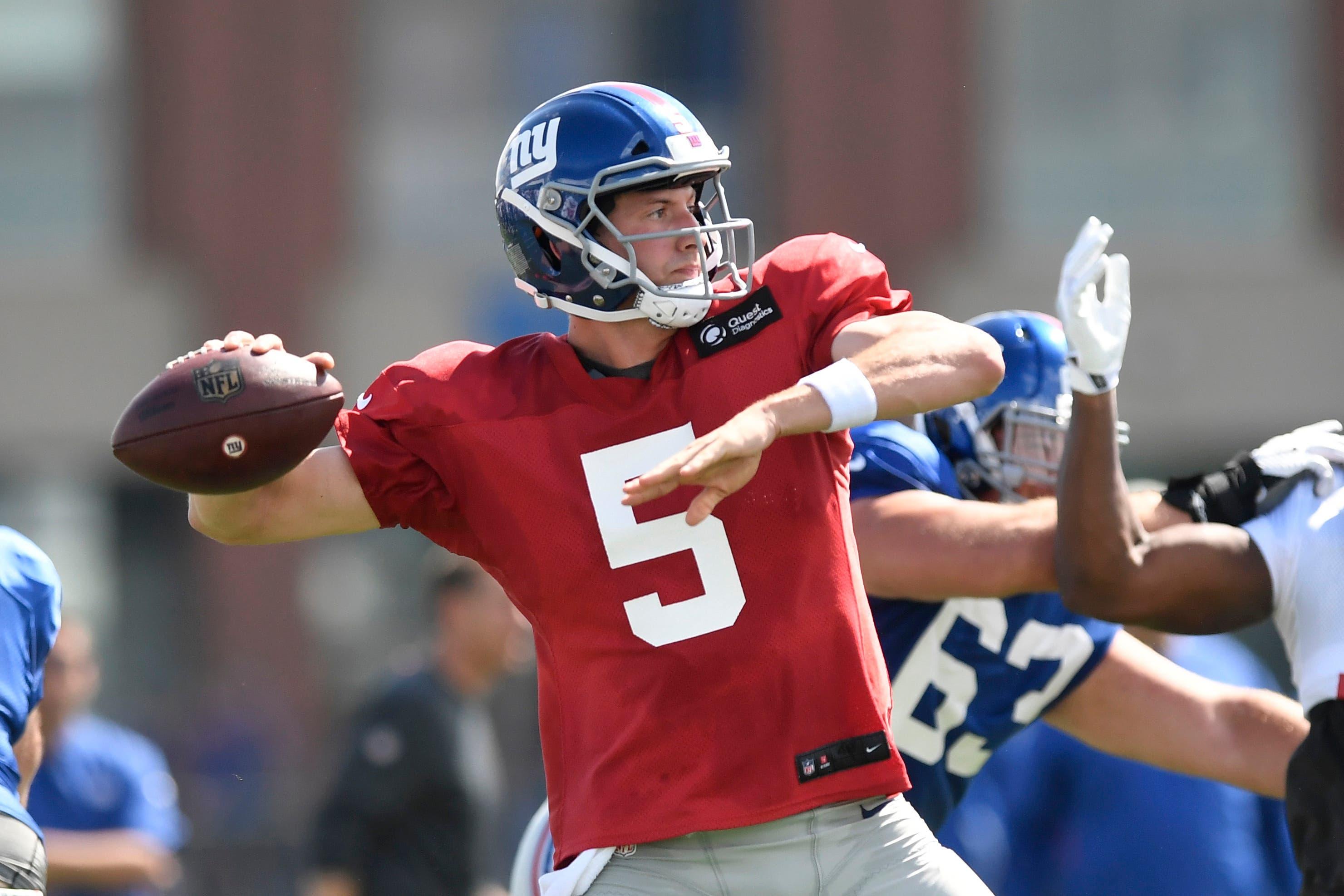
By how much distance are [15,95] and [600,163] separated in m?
16.4

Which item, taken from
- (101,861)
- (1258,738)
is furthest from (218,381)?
(101,861)

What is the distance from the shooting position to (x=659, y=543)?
3139mm

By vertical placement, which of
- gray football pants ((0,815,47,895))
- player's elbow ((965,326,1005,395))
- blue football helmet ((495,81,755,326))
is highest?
blue football helmet ((495,81,755,326))

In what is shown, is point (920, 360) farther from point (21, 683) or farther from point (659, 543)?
point (21, 683)

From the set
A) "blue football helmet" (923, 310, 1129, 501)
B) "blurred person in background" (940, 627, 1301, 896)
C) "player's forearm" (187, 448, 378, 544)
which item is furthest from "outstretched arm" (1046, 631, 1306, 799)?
"player's forearm" (187, 448, 378, 544)

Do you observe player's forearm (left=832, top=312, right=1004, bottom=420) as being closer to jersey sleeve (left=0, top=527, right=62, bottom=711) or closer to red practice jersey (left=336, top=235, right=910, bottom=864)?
red practice jersey (left=336, top=235, right=910, bottom=864)

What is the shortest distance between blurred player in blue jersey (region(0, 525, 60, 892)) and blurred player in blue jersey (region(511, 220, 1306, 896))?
1.23 m

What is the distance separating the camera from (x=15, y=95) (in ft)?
59.5

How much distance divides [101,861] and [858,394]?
4292mm

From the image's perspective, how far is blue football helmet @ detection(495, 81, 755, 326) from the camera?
324cm

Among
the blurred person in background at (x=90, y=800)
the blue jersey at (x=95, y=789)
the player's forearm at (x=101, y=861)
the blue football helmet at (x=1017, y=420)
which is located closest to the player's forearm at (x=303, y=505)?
the blue football helmet at (x=1017, y=420)

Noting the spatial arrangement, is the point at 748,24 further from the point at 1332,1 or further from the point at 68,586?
the point at 68,586

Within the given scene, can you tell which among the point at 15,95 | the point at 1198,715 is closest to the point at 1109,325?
the point at 1198,715

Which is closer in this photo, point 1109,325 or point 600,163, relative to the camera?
point 600,163
